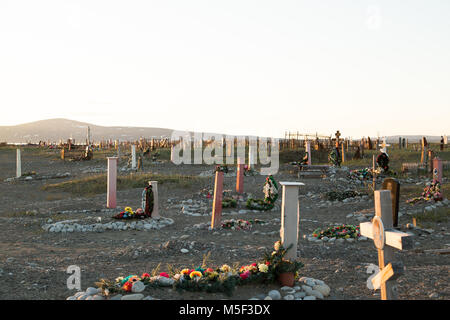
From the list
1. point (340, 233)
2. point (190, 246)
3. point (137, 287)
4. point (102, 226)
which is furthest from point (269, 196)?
point (137, 287)

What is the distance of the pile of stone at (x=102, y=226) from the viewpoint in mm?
12289

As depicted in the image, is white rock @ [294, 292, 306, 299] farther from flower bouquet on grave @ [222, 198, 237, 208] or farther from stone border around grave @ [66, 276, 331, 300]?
flower bouquet on grave @ [222, 198, 237, 208]

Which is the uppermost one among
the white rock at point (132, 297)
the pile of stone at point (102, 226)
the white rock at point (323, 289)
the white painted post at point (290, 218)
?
the white painted post at point (290, 218)

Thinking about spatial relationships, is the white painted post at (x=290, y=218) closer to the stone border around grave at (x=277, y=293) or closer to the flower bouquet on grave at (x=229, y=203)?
the stone border around grave at (x=277, y=293)

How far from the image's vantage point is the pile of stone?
40.3 feet

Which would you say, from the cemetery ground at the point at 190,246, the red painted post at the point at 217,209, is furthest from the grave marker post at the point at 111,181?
the red painted post at the point at 217,209

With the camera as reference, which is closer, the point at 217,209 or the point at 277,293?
the point at 277,293

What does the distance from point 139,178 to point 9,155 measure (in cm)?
3148

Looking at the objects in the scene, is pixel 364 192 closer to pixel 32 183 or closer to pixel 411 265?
pixel 411 265

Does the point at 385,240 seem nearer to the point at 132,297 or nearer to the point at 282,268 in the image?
the point at 282,268

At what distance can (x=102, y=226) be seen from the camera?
41.0 feet

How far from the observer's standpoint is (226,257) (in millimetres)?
8555

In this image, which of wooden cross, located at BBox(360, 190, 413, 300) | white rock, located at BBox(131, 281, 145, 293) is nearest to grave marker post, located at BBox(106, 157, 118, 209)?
white rock, located at BBox(131, 281, 145, 293)

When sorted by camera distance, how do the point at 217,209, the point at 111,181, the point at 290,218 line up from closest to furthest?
the point at 290,218
the point at 217,209
the point at 111,181
